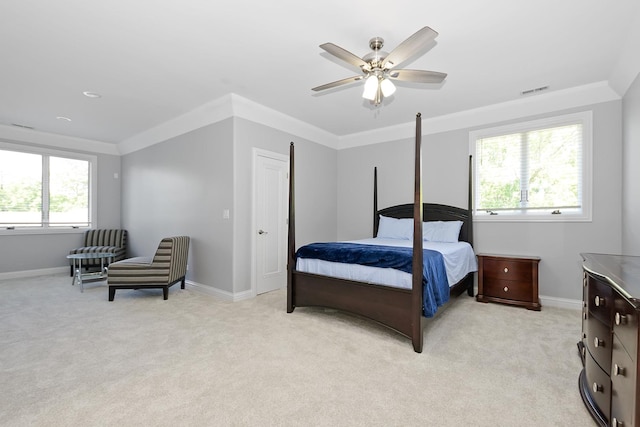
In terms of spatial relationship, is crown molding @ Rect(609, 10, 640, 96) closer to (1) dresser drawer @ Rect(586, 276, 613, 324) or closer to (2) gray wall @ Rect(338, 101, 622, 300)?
(2) gray wall @ Rect(338, 101, 622, 300)

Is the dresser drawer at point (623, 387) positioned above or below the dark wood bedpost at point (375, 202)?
below

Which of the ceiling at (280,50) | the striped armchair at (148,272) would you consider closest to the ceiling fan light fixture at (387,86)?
the ceiling at (280,50)

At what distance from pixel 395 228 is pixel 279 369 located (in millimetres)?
3124

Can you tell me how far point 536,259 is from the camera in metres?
3.64

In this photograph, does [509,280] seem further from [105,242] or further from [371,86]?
[105,242]

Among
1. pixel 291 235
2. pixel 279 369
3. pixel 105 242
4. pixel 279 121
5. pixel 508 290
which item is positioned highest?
pixel 279 121

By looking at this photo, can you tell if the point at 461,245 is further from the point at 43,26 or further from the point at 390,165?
the point at 43,26

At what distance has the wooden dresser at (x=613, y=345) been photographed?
1250mm

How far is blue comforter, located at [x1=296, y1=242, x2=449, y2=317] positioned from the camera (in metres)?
2.63

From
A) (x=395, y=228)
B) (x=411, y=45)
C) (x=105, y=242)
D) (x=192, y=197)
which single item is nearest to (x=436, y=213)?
(x=395, y=228)

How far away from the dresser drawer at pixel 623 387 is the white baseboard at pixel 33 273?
25.8 feet

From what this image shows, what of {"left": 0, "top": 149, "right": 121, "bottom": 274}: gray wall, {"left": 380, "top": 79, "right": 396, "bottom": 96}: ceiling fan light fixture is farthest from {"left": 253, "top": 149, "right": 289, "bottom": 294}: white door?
{"left": 0, "top": 149, "right": 121, "bottom": 274}: gray wall

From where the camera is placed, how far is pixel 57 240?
19.3ft

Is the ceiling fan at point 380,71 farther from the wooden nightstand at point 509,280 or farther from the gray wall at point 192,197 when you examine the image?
the wooden nightstand at point 509,280
